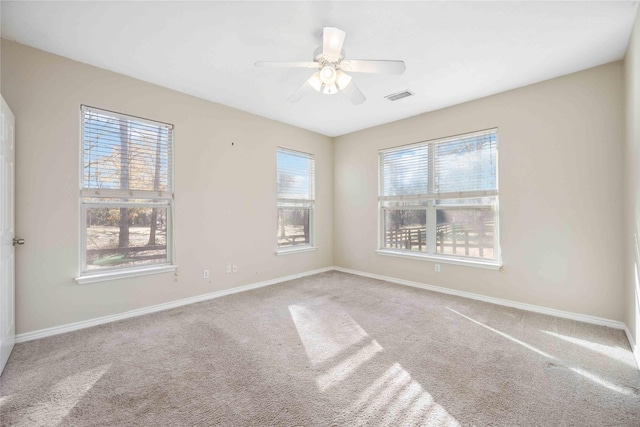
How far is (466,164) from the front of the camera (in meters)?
3.88

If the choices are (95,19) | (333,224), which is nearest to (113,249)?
(95,19)

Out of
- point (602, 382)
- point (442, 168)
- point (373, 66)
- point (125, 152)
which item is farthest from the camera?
point (442, 168)

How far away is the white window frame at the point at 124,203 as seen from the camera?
2863mm

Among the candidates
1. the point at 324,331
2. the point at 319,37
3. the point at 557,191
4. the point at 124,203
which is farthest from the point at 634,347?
the point at 124,203

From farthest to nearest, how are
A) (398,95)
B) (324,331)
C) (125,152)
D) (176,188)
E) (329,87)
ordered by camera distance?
(398,95) < (176,188) < (125,152) < (324,331) < (329,87)

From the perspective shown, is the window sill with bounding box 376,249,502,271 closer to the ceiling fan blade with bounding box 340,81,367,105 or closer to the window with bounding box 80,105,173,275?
the ceiling fan blade with bounding box 340,81,367,105

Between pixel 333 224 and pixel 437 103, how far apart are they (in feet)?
9.27

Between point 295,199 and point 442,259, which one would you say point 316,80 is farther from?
point 442,259

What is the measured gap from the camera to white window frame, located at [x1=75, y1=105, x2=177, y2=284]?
2.86m

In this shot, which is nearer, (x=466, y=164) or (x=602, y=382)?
(x=602, y=382)

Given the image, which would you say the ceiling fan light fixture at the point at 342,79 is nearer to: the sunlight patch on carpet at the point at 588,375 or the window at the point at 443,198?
the window at the point at 443,198

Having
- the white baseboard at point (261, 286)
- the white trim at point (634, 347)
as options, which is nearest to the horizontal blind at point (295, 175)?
the white baseboard at point (261, 286)

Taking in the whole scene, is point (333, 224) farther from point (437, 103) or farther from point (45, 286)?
point (45, 286)

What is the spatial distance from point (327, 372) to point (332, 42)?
96.3 inches
